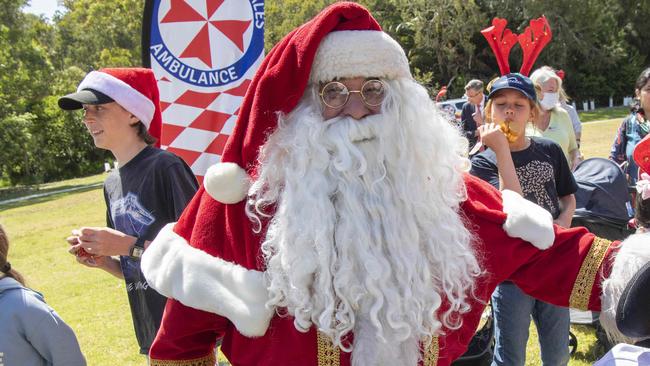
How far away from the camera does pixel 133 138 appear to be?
2686 millimetres

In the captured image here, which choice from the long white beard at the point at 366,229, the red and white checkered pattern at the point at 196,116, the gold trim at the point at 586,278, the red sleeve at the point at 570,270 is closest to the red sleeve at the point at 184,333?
the long white beard at the point at 366,229

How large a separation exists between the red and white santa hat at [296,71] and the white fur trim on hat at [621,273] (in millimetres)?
860

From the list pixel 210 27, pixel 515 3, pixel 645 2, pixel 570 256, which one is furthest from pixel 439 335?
pixel 645 2

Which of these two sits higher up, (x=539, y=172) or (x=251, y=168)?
(x=251, y=168)

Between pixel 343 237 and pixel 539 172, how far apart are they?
5.44 ft

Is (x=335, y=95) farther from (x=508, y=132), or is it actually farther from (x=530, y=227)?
(x=508, y=132)

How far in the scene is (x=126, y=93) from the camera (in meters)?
2.67

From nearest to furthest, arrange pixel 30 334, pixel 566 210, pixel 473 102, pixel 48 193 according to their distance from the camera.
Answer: pixel 30 334, pixel 566 210, pixel 473 102, pixel 48 193

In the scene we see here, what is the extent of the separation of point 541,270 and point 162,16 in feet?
6.95

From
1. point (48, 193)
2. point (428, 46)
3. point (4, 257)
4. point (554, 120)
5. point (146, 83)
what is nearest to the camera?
point (4, 257)

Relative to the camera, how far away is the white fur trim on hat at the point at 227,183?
5.61 feet

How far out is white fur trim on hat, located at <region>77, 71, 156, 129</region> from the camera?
2645 mm

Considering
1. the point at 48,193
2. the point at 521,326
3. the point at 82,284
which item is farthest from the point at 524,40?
the point at 48,193

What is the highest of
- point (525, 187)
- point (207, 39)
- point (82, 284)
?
point (207, 39)
